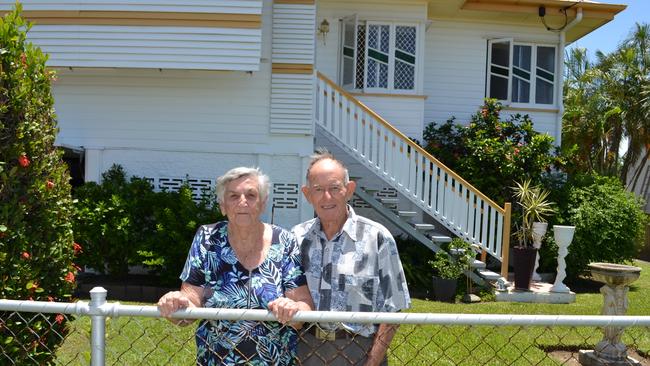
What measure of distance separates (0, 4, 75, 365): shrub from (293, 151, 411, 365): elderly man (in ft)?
4.52

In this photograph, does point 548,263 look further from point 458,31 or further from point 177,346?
point 177,346

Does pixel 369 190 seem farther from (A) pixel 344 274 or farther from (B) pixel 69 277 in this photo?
(A) pixel 344 274

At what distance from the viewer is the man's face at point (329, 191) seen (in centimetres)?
265

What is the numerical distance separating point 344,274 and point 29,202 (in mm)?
1646

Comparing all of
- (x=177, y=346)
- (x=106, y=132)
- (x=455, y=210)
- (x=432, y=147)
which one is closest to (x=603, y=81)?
(x=432, y=147)

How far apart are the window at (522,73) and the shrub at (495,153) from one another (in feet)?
4.34

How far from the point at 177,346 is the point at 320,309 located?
3247mm

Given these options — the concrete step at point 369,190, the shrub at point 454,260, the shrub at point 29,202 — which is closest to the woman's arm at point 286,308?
the shrub at point 29,202

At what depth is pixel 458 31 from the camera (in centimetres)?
1226

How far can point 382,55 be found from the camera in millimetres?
11375

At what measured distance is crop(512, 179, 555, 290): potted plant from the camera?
8.88m

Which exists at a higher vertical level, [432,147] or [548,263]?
[432,147]

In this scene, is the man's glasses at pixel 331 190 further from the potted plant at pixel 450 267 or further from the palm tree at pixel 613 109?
the palm tree at pixel 613 109

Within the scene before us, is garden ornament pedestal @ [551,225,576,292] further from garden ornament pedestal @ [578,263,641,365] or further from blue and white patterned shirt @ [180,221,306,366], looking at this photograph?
blue and white patterned shirt @ [180,221,306,366]
